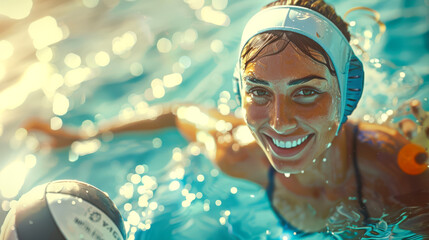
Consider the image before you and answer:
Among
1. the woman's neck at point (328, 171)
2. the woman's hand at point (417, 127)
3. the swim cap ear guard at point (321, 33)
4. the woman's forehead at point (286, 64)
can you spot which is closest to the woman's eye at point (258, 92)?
the woman's forehead at point (286, 64)

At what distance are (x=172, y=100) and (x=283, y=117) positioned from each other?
2.89 meters

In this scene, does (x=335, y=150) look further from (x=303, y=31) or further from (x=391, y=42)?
(x=391, y=42)

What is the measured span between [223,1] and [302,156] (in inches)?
178

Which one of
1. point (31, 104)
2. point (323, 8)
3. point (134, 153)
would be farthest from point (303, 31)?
point (31, 104)

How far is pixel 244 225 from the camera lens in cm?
367

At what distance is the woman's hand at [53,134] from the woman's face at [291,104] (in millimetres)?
2397

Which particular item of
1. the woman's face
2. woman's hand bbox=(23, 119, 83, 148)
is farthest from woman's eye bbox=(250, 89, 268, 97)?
woman's hand bbox=(23, 119, 83, 148)

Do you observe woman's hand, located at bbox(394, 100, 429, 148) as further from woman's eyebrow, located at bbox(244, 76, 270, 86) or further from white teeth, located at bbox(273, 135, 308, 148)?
woman's eyebrow, located at bbox(244, 76, 270, 86)

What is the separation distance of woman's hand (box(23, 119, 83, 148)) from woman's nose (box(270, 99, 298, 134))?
265cm

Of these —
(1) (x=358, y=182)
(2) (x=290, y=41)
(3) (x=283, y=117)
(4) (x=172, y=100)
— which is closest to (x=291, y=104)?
(3) (x=283, y=117)

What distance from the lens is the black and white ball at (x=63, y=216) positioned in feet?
8.39

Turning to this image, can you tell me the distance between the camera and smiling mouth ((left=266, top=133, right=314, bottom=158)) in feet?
9.48

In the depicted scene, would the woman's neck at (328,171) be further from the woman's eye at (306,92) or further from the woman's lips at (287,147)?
the woman's eye at (306,92)

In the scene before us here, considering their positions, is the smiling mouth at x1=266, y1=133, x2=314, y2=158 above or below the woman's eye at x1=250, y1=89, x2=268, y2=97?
below
